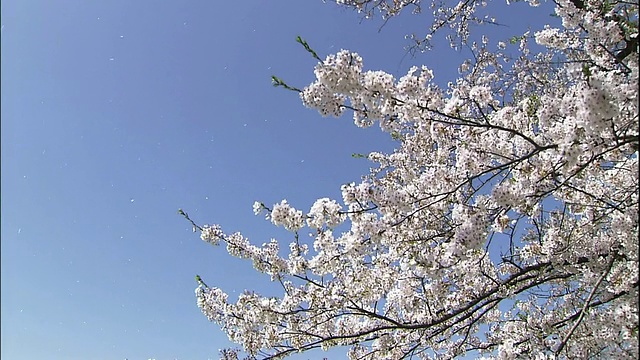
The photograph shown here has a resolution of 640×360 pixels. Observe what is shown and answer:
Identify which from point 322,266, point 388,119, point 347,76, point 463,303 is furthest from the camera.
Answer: point 463,303

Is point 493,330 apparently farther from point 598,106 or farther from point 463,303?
point 598,106

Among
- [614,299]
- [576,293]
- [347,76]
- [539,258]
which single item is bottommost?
[614,299]

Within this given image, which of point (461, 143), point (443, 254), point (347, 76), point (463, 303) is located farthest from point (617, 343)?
point (347, 76)

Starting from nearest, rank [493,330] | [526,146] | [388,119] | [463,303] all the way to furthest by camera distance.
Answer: [388,119] → [526,146] → [463,303] → [493,330]

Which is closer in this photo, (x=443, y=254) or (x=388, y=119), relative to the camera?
(x=388, y=119)

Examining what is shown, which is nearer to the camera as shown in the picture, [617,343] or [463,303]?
[617,343]

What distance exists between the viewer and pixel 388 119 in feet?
13.9

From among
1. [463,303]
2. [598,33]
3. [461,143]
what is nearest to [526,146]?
[461,143]

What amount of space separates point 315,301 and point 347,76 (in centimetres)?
303

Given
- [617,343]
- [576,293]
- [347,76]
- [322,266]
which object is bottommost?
[617,343]

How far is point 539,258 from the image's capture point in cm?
543

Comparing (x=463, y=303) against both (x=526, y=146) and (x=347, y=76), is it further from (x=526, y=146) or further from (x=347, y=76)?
(x=347, y=76)

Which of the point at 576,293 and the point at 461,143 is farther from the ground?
the point at 461,143

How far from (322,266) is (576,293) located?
9.31 ft
